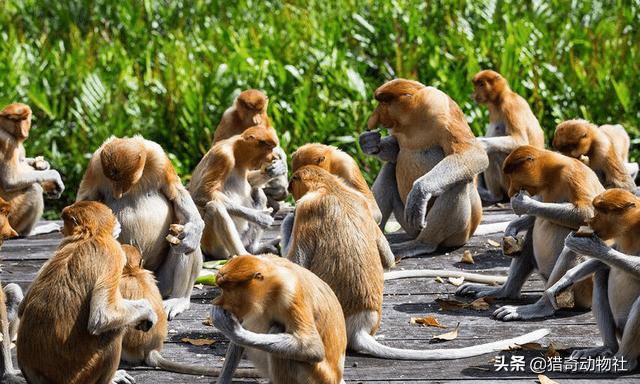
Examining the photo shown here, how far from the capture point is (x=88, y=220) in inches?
202

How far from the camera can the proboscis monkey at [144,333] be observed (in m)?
5.57

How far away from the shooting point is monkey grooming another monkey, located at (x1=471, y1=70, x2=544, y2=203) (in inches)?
375

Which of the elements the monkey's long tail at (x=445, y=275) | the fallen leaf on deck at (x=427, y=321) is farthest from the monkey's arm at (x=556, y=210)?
the monkey's long tail at (x=445, y=275)

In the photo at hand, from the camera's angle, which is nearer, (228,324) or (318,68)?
(228,324)

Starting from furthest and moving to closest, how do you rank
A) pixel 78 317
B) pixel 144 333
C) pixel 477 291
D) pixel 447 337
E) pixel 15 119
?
1. pixel 15 119
2. pixel 477 291
3. pixel 447 337
4. pixel 144 333
5. pixel 78 317

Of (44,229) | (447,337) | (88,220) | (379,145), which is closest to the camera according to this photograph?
(88,220)

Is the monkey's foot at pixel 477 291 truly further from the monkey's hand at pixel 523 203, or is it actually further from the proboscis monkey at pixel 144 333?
the proboscis monkey at pixel 144 333

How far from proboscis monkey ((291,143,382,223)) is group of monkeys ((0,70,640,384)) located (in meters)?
0.01

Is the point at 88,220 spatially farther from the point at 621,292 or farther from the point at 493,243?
the point at 493,243

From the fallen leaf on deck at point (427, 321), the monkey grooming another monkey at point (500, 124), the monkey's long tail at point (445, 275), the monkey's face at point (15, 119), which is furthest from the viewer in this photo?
the monkey grooming another monkey at point (500, 124)

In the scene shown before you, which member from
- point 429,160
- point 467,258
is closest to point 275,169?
point 429,160

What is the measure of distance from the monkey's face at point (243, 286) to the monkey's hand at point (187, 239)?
1.88 metres

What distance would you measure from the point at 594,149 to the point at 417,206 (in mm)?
1230

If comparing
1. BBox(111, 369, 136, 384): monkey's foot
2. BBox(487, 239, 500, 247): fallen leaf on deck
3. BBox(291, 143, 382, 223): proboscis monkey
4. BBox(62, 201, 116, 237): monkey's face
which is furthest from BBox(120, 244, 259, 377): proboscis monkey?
BBox(487, 239, 500, 247): fallen leaf on deck
